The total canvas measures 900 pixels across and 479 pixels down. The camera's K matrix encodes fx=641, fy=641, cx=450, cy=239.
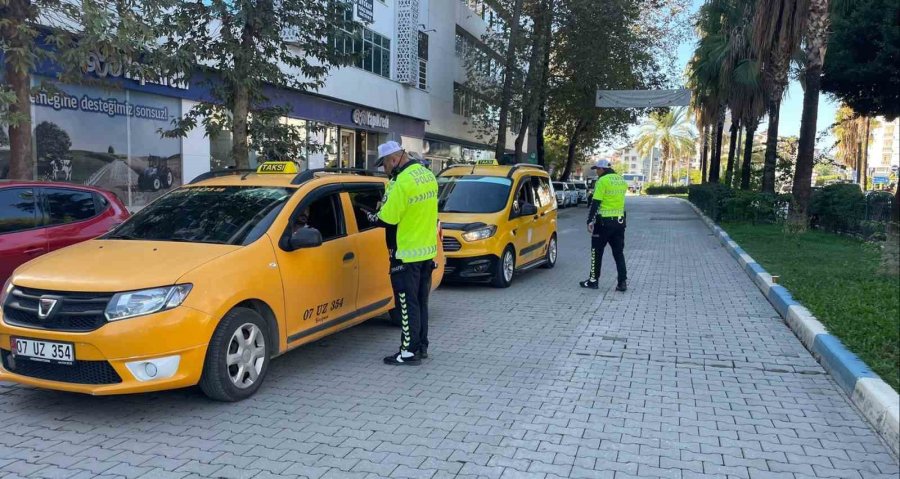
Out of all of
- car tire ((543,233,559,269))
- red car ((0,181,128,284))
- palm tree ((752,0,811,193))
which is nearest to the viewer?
red car ((0,181,128,284))

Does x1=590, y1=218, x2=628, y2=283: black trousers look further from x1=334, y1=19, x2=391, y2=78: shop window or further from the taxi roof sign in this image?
x1=334, y1=19, x2=391, y2=78: shop window

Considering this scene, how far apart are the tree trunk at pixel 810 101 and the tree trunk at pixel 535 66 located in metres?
11.4

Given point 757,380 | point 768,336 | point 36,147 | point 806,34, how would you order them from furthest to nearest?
1. point 806,34
2. point 36,147
3. point 768,336
4. point 757,380

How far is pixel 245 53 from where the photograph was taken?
372 inches

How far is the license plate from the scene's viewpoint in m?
4.10

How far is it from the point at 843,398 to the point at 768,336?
199 cm

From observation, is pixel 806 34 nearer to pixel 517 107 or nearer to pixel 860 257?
pixel 860 257

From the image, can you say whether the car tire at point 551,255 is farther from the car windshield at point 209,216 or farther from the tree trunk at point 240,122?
the car windshield at point 209,216

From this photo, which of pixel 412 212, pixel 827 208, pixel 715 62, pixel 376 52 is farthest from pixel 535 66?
pixel 412 212

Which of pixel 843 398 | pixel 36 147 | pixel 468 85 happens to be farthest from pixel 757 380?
pixel 468 85

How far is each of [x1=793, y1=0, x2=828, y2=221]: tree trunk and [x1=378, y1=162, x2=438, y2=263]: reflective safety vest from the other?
13391 mm

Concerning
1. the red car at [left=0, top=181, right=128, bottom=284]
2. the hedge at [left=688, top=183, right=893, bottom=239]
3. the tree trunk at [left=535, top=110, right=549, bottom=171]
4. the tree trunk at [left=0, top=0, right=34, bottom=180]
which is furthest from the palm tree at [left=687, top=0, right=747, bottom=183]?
the red car at [left=0, top=181, right=128, bottom=284]

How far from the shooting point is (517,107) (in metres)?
26.7

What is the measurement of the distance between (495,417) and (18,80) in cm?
800
